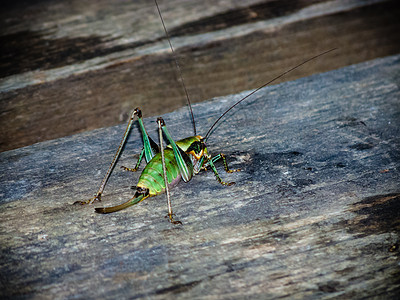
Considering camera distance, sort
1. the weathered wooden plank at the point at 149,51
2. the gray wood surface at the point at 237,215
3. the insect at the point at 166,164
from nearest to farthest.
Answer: the gray wood surface at the point at 237,215 < the insect at the point at 166,164 < the weathered wooden plank at the point at 149,51

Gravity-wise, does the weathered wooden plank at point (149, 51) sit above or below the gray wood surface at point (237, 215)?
above

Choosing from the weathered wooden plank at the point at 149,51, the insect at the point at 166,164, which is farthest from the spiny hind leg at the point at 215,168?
the weathered wooden plank at the point at 149,51

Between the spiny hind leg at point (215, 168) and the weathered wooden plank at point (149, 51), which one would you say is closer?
the spiny hind leg at point (215, 168)

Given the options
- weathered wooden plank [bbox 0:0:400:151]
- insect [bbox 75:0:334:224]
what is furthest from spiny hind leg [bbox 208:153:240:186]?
weathered wooden plank [bbox 0:0:400:151]

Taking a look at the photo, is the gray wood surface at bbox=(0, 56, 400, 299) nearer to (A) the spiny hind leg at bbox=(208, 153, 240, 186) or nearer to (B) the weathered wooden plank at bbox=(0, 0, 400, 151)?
(A) the spiny hind leg at bbox=(208, 153, 240, 186)

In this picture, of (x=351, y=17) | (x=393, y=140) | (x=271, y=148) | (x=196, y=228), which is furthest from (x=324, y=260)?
(x=351, y=17)

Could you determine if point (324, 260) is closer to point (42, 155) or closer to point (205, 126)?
point (205, 126)

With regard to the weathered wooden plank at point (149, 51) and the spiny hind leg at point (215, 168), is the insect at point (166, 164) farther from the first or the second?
the weathered wooden plank at point (149, 51)
